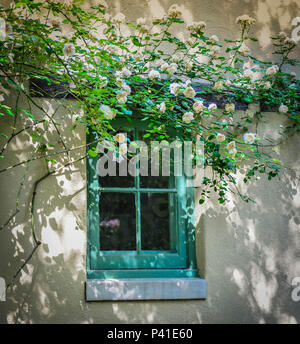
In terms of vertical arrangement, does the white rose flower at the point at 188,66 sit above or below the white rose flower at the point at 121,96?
above

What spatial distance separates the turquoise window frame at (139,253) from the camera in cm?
342

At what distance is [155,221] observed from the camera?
723 cm

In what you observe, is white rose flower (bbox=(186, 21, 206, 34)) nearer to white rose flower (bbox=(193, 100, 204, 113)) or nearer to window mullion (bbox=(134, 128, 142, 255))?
white rose flower (bbox=(193, 100, 204, 113))

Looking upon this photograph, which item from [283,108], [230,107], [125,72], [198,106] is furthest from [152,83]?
[283,108]

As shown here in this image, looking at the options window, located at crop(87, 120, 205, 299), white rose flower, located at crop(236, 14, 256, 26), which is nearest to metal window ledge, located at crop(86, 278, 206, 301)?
window, located at crop(87, 120, 205, 299)

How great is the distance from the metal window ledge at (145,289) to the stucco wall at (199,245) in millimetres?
58

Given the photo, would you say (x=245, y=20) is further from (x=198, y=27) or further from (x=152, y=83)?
(x=152, y=83)

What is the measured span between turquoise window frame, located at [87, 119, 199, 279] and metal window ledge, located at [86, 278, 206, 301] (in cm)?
9

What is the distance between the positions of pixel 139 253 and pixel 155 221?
3739mm

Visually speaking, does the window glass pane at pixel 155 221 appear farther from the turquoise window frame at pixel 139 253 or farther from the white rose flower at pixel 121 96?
the white rose flower at pixel 121 96

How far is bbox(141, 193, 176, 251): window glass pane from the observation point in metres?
7.05

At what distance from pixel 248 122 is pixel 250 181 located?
1.72 ft

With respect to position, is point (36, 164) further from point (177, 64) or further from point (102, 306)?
point (177, 64)

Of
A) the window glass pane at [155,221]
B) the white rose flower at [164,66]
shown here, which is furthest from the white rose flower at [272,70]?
the window glass pane at [155,221]
